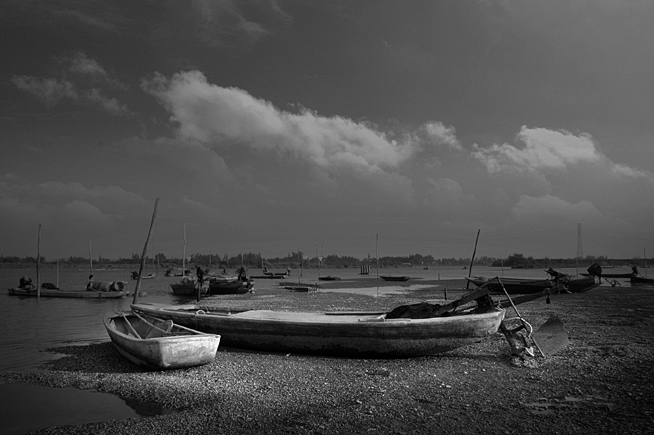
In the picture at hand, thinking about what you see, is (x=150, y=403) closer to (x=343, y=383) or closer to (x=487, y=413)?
(x=343, y=383)

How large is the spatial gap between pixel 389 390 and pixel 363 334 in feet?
7.93

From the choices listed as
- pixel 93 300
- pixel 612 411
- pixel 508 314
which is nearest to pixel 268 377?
pixel 612 411

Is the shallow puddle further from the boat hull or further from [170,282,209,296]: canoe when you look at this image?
the boat hull

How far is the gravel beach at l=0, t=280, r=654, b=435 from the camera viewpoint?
618 centimetres

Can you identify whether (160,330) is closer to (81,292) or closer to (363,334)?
(363,334)

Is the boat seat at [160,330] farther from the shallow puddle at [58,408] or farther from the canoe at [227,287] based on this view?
the canoe at [227,287]

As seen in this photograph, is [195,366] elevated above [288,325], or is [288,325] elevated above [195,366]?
[288,325]

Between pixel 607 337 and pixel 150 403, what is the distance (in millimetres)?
12041

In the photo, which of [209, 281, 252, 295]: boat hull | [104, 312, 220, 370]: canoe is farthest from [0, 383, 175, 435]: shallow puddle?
[209, 281, 252, 295]: boat hull

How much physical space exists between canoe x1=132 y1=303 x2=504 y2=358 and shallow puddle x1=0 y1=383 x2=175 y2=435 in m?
3.82

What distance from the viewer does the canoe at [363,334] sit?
9.97 m

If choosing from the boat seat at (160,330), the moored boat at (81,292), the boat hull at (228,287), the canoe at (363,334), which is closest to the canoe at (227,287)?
the boat hull at (228,287)

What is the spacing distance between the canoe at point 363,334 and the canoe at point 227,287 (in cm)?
2594

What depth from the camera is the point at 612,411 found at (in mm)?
6582
